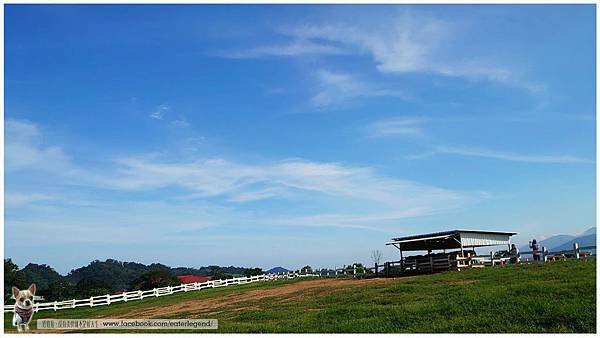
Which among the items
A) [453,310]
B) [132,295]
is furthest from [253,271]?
[453,310]

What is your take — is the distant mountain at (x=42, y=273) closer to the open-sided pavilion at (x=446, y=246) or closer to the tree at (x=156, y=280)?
the tree at (x=156, y=280)

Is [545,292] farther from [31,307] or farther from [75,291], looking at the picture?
[75,291]

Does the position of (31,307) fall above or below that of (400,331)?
above

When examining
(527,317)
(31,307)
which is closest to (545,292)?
(527,317)

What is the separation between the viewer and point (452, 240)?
27.4 m

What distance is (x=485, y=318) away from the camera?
10969 mm

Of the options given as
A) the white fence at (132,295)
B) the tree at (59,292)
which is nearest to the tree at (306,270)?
the white fence at (132,295)

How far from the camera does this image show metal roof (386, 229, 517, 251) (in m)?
26.2

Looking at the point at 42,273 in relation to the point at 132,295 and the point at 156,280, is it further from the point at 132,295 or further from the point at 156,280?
the point at 132,295

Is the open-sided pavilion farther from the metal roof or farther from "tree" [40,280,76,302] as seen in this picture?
"tree" [40,280,76,302]

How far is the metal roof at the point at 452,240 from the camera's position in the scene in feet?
86.0

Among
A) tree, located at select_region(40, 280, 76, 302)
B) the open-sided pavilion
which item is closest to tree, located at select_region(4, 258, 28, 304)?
tree, located at select_region(40, 280, 76, 302)

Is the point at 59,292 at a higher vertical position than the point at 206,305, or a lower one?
lower

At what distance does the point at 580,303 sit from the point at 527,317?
135 centimetres
